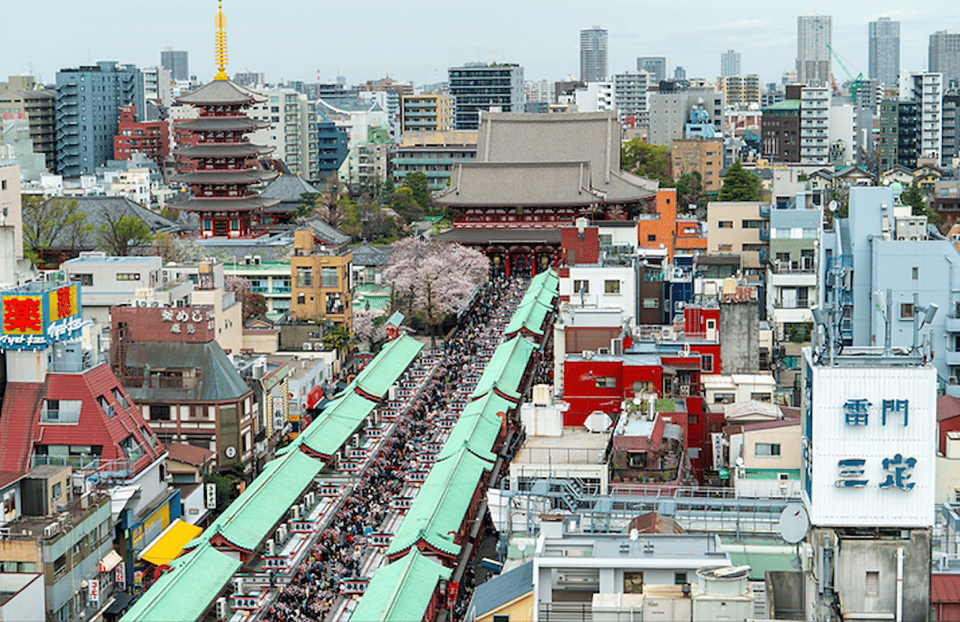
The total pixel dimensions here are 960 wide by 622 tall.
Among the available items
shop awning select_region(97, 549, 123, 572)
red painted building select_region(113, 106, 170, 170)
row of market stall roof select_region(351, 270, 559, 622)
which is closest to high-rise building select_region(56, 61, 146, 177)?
red painted building select_region(113, 106, 170, 170)

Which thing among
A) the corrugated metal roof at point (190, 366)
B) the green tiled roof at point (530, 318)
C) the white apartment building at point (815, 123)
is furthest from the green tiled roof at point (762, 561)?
the white apartment building at point (815, 123)

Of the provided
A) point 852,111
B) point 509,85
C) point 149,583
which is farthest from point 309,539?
point 509,85

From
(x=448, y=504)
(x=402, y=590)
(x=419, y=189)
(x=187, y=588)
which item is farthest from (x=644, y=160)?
(x=187, y=588)

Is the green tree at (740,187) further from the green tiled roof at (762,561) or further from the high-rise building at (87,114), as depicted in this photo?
the green tiled roof at (762,561)

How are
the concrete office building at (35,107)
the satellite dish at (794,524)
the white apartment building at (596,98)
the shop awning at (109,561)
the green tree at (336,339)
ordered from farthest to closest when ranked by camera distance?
1. the white apartment building at (596,98)
2. the concrete office building at (35,107)
3. the green tree at (336,339)
4. the shop awning at (109,561)
5. the satellite dish at (794,524)

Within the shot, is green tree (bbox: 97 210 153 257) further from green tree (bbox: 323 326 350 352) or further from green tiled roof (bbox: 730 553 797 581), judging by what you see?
green tiled roof (bbox: 730 553 797 581)
